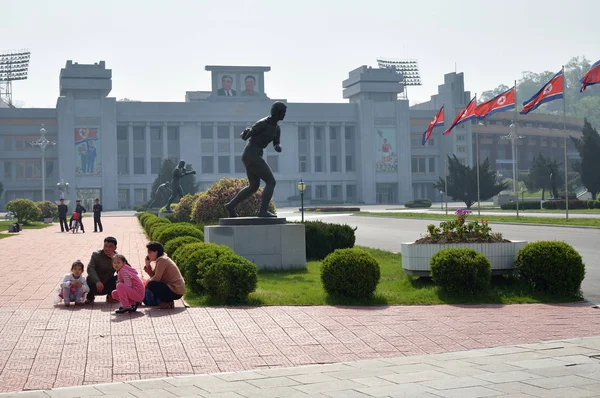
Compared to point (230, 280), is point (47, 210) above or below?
above

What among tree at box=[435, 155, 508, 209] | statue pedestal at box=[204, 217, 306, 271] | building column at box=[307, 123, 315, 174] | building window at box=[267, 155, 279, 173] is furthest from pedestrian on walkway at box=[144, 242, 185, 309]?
building column at box=[307, 123, 315, 174]

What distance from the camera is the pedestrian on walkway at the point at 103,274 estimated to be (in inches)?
458

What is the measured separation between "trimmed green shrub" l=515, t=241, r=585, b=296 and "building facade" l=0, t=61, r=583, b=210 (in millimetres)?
88824

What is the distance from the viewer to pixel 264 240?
1645 cm

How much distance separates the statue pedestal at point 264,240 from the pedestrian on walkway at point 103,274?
14.3 feet

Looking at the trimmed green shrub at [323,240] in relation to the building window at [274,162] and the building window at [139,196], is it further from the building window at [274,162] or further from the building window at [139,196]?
the building window at [274,162]

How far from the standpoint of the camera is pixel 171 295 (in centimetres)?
1097

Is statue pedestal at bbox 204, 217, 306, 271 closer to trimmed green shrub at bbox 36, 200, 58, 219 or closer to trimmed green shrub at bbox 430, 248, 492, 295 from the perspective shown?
trimmed green shrub at bbox 430, 248, 492, 295

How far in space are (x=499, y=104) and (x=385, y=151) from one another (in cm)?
7614

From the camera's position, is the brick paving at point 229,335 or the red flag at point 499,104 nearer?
the brick paving at point 229,335

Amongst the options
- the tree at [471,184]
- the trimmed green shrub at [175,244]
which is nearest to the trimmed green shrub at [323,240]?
the trimmed green shrub at [175,244]

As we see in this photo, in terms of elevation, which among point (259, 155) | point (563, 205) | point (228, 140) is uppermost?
point (228, 140)

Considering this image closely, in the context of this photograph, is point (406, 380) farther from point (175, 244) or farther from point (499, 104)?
point (499, 104)

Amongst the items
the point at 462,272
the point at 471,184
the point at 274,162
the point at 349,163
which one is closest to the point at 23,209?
the point at 471,184
